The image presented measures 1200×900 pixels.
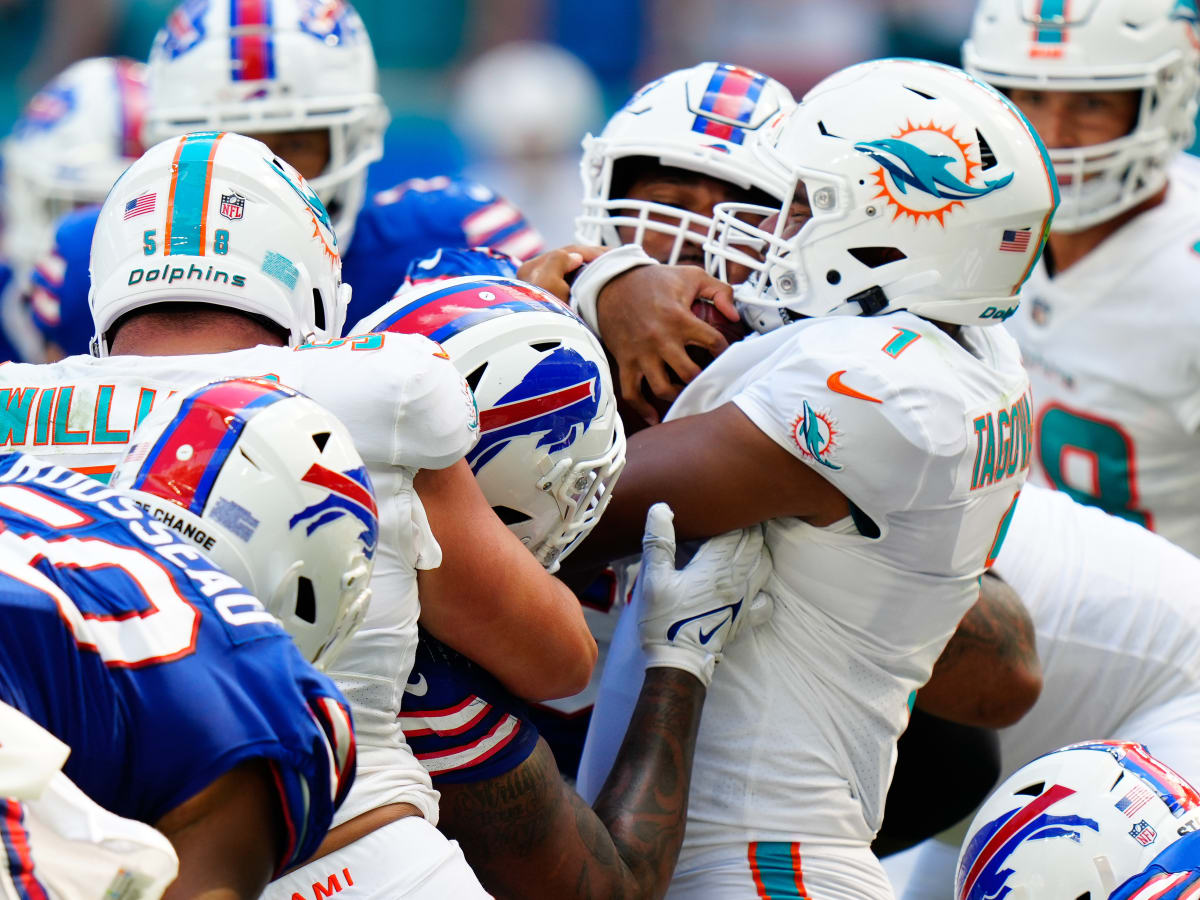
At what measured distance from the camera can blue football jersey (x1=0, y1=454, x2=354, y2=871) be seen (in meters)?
1.31

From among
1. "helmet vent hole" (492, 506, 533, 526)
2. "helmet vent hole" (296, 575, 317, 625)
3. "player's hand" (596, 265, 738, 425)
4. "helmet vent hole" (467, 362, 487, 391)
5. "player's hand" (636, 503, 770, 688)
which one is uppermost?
"helmet vent hole" (467, 362, 487, 391)

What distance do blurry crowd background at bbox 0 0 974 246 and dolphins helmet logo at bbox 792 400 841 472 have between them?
262 inches

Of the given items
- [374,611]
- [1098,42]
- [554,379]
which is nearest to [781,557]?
[554,379]

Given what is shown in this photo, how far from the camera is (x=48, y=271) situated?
432 cm

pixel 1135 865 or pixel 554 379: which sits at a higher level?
pixel 554 379

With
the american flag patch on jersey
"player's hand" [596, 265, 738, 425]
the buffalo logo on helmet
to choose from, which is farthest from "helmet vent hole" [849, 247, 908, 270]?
the buffalo logo on helmet

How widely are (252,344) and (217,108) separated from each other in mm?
2274

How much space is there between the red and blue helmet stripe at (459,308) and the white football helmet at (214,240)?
0.37ft

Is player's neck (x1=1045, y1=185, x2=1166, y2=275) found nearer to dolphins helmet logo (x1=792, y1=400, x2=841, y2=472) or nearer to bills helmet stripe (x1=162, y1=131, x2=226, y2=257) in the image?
dolphins helmet logo (x1=792, y1=400, x2=841, y2=472)

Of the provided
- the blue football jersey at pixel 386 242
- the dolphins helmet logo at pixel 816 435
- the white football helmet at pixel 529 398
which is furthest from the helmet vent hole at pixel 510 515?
the blue football jersey at pixel 386 242

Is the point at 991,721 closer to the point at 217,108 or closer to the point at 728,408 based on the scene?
the point at 728,408

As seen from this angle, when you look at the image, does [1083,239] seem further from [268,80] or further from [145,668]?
[145,668]

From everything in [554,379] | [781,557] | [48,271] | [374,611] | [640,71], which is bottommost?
[640,71]

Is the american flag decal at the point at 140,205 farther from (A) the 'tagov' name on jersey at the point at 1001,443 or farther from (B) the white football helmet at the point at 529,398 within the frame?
(A) the 'tagov' name on jersey at the point at 1001,443
